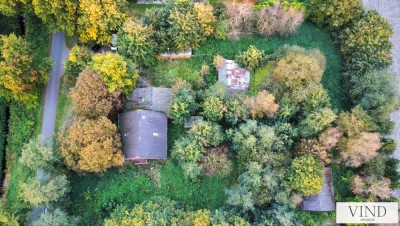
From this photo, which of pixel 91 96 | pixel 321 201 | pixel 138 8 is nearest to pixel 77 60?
pixel 91 96

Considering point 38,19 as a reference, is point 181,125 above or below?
below

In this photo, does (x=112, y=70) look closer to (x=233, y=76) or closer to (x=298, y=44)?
(x=233, y=76)

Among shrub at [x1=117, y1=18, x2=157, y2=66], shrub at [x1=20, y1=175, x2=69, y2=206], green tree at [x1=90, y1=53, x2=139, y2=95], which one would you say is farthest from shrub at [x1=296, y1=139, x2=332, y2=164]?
shrub at [x1=20, y1=175, x2=69, y2=206]

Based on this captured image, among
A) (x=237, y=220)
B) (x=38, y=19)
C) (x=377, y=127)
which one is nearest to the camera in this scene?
(x=237, y=220)

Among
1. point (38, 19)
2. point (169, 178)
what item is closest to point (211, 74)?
point (169, 178)

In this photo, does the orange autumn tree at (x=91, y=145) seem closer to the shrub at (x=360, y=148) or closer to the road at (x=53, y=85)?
the road at (x=53, y=85)

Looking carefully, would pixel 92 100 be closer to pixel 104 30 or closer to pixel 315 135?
pixel 104 30

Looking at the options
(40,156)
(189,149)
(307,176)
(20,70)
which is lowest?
(307,176)
